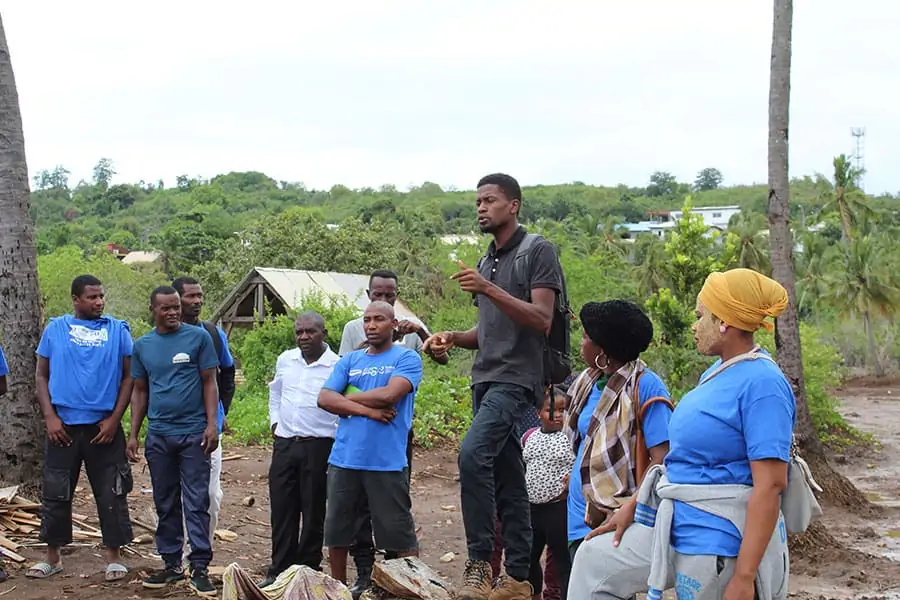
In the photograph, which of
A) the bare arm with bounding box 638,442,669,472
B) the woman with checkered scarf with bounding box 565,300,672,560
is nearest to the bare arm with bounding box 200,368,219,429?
the woman with checkered scarf with bounding box 565,300,672,560

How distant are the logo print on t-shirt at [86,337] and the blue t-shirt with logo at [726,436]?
173 inches

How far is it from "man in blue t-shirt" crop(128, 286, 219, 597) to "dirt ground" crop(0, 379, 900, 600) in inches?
13.5

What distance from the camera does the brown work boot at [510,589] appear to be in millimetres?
5270

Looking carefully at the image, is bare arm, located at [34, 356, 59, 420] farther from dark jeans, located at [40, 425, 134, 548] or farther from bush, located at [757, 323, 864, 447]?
bush, located at [757, 323, 864, 447]

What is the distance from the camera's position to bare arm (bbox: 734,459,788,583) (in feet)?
10.8

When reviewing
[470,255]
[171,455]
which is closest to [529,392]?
[171,455]

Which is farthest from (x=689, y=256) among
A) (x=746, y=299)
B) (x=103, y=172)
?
(x=103, y=172)

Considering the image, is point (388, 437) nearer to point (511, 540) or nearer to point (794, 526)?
point (511, 540)

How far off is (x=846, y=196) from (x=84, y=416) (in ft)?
169

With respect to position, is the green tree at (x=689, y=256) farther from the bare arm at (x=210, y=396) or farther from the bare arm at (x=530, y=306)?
the bare arm at (x=530, y=306)

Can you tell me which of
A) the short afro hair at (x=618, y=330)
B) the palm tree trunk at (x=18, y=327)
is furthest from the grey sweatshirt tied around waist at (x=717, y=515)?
the palm tree trunk at (x=18, y=327)

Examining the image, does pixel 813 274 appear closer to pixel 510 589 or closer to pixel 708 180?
pixel 510 589

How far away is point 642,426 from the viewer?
4145 millimetres

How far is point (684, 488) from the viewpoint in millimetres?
3475
